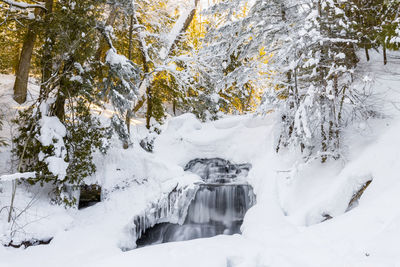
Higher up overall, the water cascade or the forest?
the forest

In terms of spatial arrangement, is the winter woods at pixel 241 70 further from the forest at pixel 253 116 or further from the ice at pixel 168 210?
the ice at pixel 168 210

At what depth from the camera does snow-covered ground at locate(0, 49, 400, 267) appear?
419cm

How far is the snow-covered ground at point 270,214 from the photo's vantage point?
4191mm

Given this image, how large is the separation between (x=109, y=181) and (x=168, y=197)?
203 cm

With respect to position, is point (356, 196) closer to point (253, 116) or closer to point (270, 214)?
point (270, 214)

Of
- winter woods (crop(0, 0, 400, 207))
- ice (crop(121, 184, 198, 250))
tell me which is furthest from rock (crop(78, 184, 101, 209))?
ice (crop(121, 184, 198, 250))

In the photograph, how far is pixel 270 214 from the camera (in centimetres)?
681

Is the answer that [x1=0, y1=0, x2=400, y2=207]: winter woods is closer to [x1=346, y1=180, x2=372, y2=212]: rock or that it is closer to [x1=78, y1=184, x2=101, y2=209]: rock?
[x1=78, y1=184, x2=101, y2=209]: rock

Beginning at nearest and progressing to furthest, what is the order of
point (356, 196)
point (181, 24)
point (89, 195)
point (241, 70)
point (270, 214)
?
point (356, 196)
point (270, 214)
point (89, 195)
point (241, 70)
point (181, 24)

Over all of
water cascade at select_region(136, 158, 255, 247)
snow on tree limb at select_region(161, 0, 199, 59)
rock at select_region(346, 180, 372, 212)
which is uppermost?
snow on tree limb at select_region(161, 0, 199, 59)

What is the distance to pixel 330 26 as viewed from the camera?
261 inches

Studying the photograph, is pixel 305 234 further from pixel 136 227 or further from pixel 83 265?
pixel 136 227

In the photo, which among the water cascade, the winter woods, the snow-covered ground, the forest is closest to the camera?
the snow-covered ground

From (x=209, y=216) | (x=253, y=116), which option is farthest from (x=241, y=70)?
(x=209, y=216)
